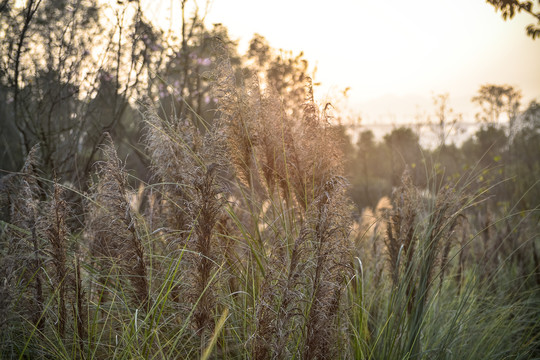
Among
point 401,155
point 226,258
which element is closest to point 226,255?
point 226,258

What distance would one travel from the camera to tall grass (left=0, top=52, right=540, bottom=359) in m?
1.87

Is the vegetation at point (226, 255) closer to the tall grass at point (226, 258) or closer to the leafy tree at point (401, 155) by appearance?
the tall grass at point (226, 258)

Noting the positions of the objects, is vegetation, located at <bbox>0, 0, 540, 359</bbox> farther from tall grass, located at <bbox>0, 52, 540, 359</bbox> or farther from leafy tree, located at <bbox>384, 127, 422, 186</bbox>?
leafy tree, located at <bbox>384, 127, 422, 186</bbox>

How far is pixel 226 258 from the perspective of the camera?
2607 millimetres

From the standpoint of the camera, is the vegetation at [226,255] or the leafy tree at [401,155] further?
the leafy tree at [401,155]

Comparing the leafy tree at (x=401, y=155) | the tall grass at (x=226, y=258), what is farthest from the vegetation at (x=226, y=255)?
the leafy tree at (x=401, y=155)

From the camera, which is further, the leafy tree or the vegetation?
the leafy tree

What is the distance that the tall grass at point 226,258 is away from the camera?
1870 mm

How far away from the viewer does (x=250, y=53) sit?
7602mm

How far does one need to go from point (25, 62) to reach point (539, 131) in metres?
13.5

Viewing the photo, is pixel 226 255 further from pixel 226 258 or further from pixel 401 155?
→ pixel 401 155

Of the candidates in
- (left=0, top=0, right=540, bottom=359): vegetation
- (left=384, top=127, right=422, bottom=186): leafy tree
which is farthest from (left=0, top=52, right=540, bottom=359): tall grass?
(left=384, top=127, right=422, bottom=186): leafy tree

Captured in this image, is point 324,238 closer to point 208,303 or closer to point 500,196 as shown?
point 208,303

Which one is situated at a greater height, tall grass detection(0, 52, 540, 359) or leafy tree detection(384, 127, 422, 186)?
leafy tree detection(384, 127, 422, 186)
